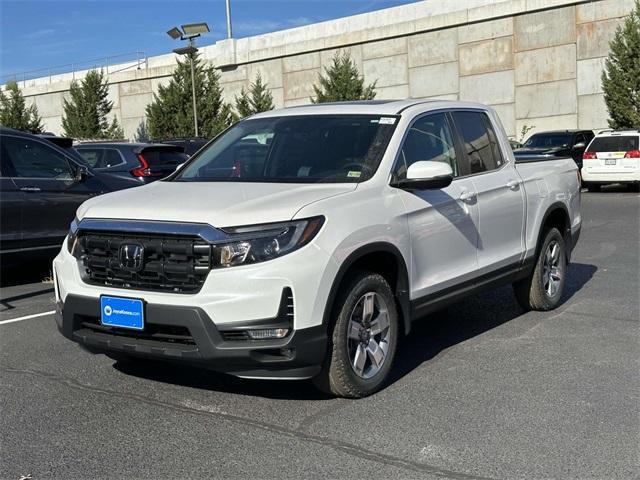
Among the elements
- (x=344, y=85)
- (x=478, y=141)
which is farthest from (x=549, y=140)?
(x=478, y=141)

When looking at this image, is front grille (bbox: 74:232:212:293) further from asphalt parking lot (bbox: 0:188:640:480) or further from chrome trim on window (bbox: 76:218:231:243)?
asphalt parking lot (bbox: 0:188:640:480)

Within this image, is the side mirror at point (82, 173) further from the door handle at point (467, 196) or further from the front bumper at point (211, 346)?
the door handle at point (467, 196)

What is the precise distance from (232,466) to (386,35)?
32.7m

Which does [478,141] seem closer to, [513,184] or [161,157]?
[513,184]

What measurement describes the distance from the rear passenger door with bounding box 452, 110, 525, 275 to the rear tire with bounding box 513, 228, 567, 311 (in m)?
0.51

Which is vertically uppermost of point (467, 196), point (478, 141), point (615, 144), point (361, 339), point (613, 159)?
point (478, 141)

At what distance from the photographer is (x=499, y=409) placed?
4.49m

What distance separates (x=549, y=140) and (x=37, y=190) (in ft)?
59.5

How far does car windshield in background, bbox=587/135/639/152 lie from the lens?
20406 millimetres

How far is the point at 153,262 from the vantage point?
4.32m

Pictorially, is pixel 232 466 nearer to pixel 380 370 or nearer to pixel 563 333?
pixel 380 370

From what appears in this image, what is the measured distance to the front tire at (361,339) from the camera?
175 inches

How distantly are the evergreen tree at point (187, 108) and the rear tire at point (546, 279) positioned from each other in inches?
1079

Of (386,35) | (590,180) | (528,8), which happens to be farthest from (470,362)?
(386,35)
